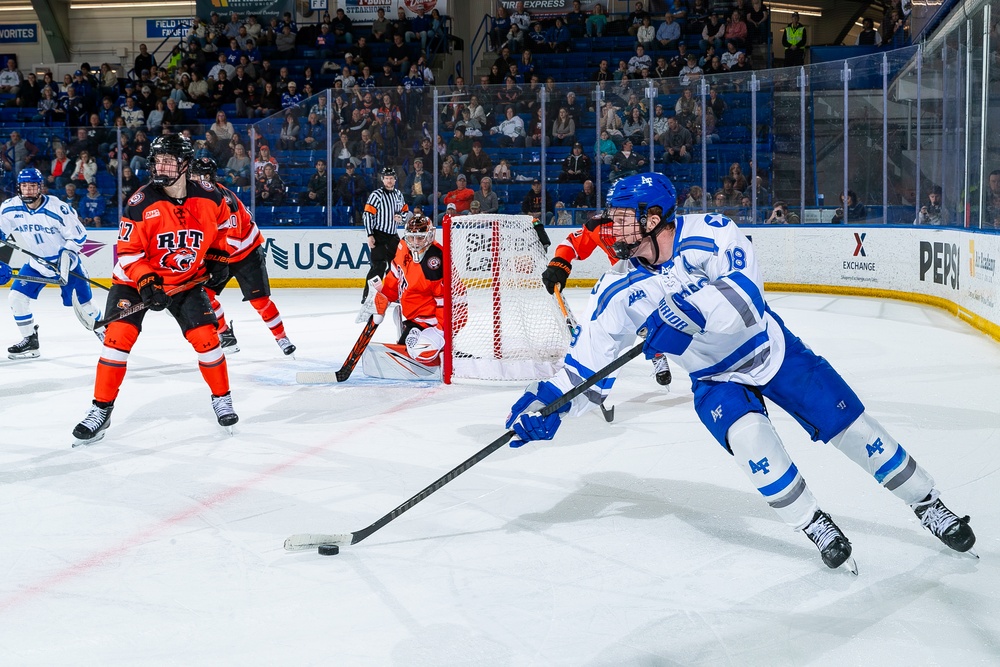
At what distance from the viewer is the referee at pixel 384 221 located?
28.7 feet

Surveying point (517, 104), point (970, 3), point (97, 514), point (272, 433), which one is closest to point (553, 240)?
point (517, 104)

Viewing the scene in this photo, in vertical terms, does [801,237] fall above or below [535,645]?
above

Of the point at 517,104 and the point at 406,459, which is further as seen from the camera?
the point at 517,104

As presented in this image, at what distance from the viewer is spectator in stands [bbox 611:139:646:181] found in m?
11.2

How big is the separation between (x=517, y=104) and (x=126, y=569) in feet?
30.7

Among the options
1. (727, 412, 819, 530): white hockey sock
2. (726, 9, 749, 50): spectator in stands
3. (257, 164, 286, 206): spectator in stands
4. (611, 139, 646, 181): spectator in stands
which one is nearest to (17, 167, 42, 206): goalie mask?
(257, 164, 286, 206): spectator in stands

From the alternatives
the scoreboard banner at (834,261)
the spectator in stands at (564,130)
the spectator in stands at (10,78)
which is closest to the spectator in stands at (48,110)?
the spectator in stands at (10,78)

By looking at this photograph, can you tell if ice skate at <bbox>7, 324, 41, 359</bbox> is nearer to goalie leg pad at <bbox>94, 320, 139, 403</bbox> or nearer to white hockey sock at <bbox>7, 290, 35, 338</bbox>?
white hockey sock at <bbox>7, 290, 35, 338</bbox>

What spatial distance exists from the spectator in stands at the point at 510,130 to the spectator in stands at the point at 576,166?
1.83 ft

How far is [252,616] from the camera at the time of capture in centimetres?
241

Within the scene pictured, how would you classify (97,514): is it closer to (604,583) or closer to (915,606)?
(604,583)

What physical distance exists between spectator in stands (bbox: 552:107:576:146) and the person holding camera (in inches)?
89.3

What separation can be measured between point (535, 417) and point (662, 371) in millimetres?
2823

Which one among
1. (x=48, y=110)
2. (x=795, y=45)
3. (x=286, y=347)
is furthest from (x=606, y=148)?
(x=48, y=110)
